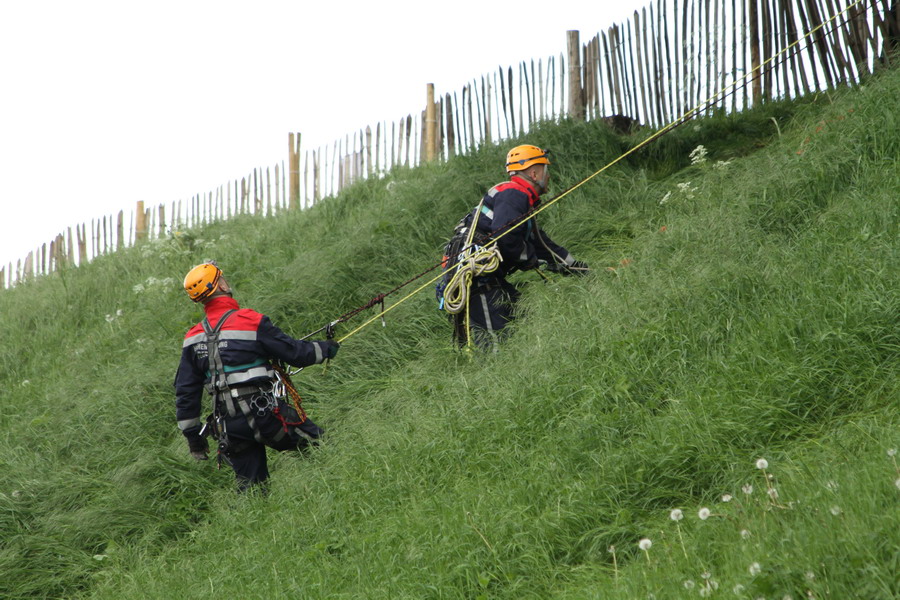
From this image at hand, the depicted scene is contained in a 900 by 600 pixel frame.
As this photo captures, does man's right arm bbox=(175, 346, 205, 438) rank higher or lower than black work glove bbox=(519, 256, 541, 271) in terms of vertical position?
lower

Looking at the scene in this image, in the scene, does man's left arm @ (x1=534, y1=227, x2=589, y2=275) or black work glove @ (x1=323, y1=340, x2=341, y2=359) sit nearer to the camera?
black work glove @ (x1=323, y1=340, x2=341, y2=359)

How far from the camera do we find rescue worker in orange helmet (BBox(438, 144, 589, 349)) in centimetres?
721

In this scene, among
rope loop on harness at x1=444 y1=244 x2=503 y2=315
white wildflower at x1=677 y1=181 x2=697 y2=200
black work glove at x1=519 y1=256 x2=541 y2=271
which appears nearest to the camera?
rope loop on harness at x1=444 y1=244 x2=503 y2=315

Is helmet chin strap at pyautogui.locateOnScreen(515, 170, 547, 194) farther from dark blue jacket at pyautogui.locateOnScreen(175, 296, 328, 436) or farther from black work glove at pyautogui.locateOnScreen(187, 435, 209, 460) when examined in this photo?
black work glove at pyautogui.locateOnScreen(187, 435, 209, 460)

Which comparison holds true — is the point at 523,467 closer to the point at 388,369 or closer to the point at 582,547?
the point at 582,547

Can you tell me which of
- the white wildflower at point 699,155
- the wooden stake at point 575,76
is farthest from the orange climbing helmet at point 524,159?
the wooden stake at point 575,76

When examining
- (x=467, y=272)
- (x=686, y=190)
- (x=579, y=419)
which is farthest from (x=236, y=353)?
(x=686, y=190)

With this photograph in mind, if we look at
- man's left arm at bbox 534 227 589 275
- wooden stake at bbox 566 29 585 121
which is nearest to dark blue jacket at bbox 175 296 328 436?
man's left arm at bbox 534 227 589 275

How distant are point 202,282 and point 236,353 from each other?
0.56 m

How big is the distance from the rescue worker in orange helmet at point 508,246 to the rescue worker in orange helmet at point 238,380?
116cm

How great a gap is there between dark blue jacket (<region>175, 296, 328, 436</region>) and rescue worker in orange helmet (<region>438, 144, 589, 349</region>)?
1234 millimetres

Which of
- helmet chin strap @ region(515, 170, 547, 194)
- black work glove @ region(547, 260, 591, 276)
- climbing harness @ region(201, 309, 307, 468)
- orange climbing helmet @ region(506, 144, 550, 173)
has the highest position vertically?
orange climbing helmet @ region(506, 144, 550, 173)

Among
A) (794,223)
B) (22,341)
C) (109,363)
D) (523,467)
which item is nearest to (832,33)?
(794,223)

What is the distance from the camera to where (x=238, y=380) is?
21.4 feet
